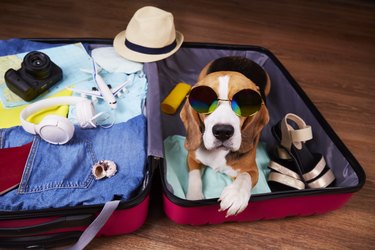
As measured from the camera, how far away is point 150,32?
3.83ft

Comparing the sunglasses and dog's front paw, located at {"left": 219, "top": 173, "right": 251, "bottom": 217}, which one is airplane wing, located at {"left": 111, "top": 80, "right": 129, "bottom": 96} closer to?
the sunglasses

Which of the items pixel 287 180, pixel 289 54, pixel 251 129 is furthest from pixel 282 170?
pixel 289 54

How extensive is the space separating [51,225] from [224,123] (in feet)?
1.55

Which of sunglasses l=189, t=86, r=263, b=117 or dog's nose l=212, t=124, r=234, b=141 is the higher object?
sunglasses l=189, t=86, r=263, b=117

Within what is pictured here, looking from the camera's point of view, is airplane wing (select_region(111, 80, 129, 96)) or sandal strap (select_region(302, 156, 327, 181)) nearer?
sandal strap (select_region(302, 156, 327, 181))

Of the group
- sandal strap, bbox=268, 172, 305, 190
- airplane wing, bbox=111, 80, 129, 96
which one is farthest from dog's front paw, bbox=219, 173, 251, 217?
airplane wing, bbox=111, 80, 129, 96

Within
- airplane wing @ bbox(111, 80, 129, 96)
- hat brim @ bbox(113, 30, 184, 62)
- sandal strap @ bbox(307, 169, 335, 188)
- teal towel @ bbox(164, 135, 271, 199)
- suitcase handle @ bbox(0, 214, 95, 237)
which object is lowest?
teal towel @ bbox(164, 135, 271, 199)

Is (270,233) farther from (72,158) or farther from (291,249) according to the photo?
(72,158)

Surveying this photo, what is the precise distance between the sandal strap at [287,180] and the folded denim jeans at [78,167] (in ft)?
1.37

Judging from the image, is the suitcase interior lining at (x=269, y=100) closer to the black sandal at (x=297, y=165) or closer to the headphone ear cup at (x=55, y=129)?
→ the black sandal at (x=297, y=165)

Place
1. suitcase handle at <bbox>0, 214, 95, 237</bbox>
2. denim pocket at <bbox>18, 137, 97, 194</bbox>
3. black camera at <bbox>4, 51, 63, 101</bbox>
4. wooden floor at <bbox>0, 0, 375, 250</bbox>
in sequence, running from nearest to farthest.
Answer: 1. suitcase handle at <bbox>0, 214, 95, 237</bbox>
2. denim pocket at <bbox>18, 137, 97, 194</bbox>
3. wooden floor at <bbox>0, 0, 375, 250</bbox>
4. black camera at <bbox>4, 51, 63, 101</bbox>

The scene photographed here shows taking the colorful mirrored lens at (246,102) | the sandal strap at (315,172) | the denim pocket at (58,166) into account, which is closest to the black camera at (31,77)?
the denim pocket at (58,166)

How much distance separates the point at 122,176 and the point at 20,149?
0.31m

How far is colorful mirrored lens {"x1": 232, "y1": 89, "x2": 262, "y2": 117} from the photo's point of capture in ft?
2.60
